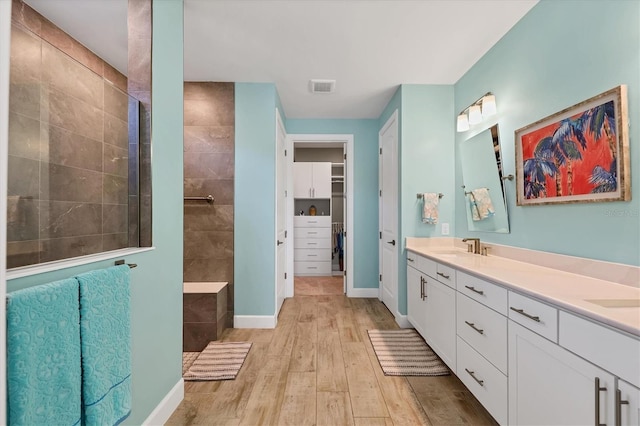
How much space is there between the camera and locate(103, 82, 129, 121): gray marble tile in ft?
4.81

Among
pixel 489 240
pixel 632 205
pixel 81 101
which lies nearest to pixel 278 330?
pixel 489 240

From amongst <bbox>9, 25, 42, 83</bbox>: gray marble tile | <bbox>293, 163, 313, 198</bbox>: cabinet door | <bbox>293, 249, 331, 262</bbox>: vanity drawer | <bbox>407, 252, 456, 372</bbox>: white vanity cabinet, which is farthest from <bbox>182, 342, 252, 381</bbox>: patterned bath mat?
<bbox>293, 163, 313, 198</bbox>: cabinet door

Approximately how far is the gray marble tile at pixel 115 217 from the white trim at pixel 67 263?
0.13m

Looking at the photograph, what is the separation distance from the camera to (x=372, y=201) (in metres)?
4.14

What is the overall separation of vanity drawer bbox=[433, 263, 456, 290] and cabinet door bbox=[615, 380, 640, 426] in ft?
3.54

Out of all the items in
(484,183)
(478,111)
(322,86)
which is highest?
(322,86)

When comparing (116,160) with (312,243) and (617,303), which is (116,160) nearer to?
(617,303)

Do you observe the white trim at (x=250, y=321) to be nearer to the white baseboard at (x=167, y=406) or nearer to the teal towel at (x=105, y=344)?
the white baseboard at (x=167, y=406)

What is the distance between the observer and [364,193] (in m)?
4.13

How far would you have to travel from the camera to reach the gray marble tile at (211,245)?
2.99 meters

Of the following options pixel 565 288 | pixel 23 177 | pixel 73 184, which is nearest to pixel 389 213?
pixel 565 288

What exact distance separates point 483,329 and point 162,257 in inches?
72.8

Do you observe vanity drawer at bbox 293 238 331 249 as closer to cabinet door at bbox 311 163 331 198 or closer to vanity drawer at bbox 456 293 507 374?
cabinet door at bbox 311 163 331 198

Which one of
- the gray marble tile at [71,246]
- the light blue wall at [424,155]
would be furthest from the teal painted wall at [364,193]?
the gray marble tile at [71,246]
